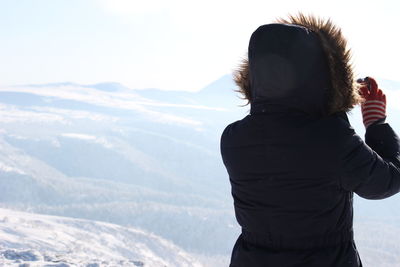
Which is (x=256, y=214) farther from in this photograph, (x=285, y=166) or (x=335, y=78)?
(x=335, y=78)

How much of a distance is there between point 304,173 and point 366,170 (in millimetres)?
252

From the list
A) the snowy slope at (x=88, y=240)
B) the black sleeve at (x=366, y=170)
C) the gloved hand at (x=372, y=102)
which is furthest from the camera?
the snowy slope at (x=88, y=240)

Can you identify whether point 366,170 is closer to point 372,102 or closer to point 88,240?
point 372,102

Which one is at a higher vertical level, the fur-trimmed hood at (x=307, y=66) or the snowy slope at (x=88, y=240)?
the fur-trimmed hood at (x=307, y=66)

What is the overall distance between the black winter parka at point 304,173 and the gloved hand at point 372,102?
0.05m

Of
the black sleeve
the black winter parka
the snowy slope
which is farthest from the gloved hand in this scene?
the snowy slope

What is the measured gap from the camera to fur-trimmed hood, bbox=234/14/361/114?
2002 mm

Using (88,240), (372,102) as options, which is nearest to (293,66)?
(372,102)

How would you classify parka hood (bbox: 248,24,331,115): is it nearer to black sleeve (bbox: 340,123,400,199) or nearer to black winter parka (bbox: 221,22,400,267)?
black winter parka (bbox: 221,22,400,267)

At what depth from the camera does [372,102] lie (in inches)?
84.1

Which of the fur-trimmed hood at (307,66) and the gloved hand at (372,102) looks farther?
the gloved hand at (372,102)

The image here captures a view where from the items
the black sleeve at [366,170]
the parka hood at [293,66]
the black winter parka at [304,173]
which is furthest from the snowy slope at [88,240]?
the black sleeve at [366,170]

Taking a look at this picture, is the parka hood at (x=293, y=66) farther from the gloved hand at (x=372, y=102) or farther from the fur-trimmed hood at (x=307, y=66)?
the gloved hand at (x=372, y=102)

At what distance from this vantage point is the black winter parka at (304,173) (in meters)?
1.94
